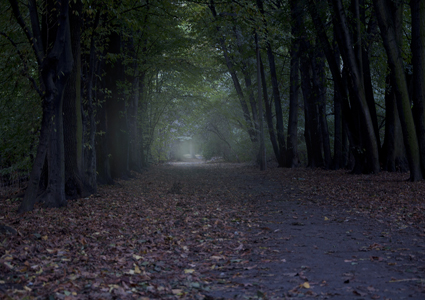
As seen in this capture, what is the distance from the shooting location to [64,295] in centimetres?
334

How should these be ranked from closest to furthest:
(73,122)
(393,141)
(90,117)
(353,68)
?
(73,122), (90,117), (353,68), (393,141)

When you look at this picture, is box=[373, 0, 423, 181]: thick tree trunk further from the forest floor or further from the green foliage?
the green foliage

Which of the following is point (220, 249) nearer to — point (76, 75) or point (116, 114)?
point (76, 75)

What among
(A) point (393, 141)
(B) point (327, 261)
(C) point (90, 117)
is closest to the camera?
(B) point (327, 261)

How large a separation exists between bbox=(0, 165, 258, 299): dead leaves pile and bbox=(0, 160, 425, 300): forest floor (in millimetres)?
15

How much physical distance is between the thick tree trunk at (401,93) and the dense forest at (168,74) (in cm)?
3

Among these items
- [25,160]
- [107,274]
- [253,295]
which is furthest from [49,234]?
[25,160]

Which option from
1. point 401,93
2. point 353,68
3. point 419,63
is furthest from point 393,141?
point 419,63

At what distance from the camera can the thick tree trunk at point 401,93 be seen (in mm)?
10555

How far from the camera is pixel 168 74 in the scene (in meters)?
25.0

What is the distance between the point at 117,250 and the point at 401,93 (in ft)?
30.7

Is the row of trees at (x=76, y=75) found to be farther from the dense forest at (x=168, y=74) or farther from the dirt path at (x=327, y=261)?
the dirt path at (x=327, y=261)

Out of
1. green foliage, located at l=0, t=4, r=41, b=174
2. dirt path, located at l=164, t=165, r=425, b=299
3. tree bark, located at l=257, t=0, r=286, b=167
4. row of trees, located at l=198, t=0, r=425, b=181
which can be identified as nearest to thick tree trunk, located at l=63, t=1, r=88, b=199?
green foliage, located at l=0, t=4, r=41, b=174

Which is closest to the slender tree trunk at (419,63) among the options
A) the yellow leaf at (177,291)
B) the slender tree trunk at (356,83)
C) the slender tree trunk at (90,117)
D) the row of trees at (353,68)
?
the row of trees at (353,68)
